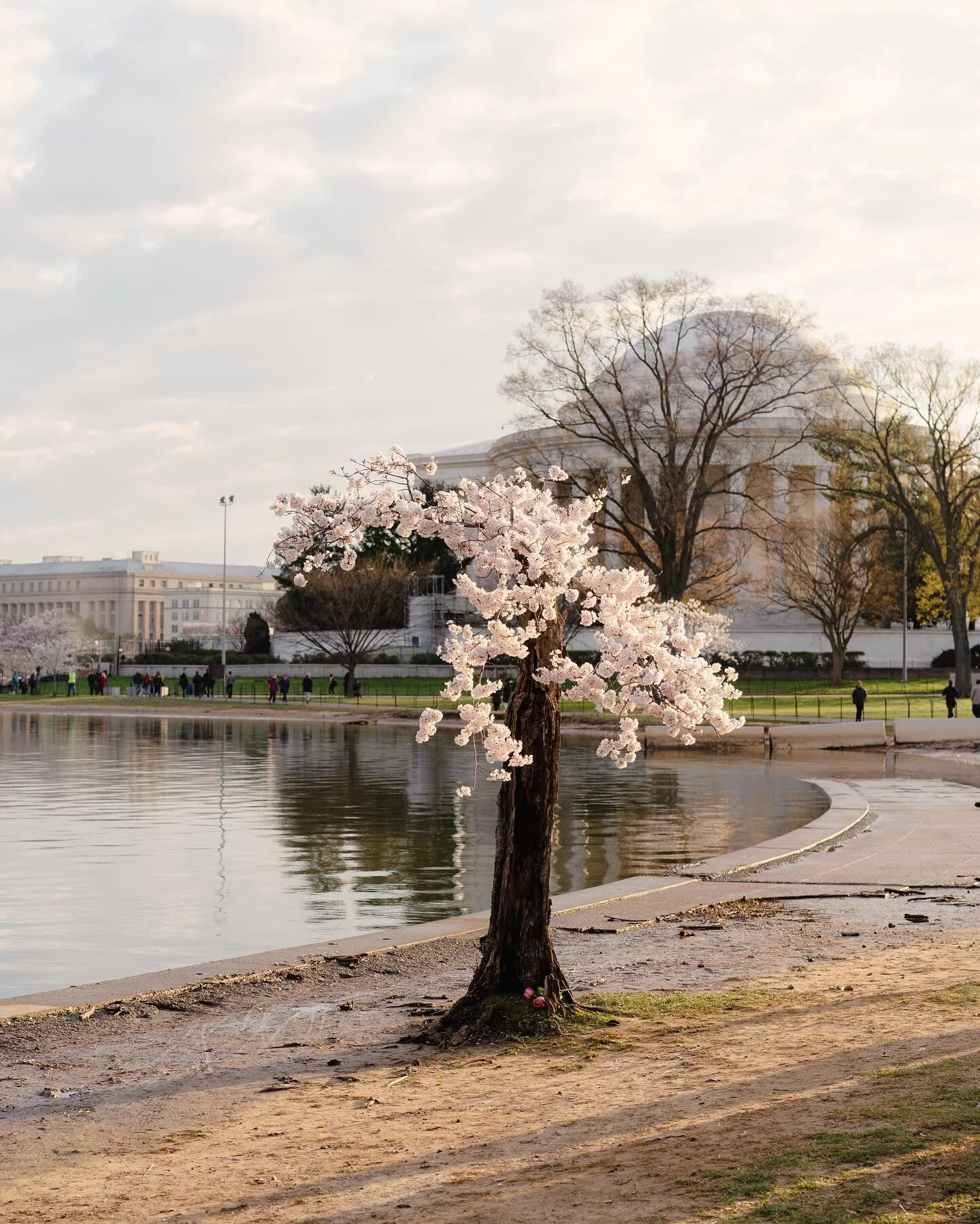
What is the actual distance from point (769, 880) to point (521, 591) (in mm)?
7548

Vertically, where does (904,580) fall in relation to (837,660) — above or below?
above

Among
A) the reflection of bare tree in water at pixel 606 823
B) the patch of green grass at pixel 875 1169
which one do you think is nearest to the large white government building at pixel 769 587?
the reflection of bare tree in water at pixel 606 823

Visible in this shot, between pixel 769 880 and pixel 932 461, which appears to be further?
pixel 932 461

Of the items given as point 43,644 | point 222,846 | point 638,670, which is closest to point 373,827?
point 222,846

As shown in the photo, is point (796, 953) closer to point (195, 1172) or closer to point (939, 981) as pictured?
point (939, 981)

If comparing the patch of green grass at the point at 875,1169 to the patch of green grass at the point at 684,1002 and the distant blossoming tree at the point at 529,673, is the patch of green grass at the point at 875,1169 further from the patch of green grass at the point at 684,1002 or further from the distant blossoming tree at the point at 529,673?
the distant blossoming tree at the point at 529,673

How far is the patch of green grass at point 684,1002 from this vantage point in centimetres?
1012

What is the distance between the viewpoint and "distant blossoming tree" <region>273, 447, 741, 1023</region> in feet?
32.3

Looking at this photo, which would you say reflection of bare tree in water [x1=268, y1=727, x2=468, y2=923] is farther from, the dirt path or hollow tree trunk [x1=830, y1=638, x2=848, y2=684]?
hollow tree trunk [x1=830, y1=638, x2=848, y2=684]

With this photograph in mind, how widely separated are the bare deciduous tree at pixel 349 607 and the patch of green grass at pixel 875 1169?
210 ft

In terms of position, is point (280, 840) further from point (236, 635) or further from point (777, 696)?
point (236, 635)

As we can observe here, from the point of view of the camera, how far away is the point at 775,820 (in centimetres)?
2317

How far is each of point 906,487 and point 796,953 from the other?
62171mm

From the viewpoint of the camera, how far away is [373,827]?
22562mm
